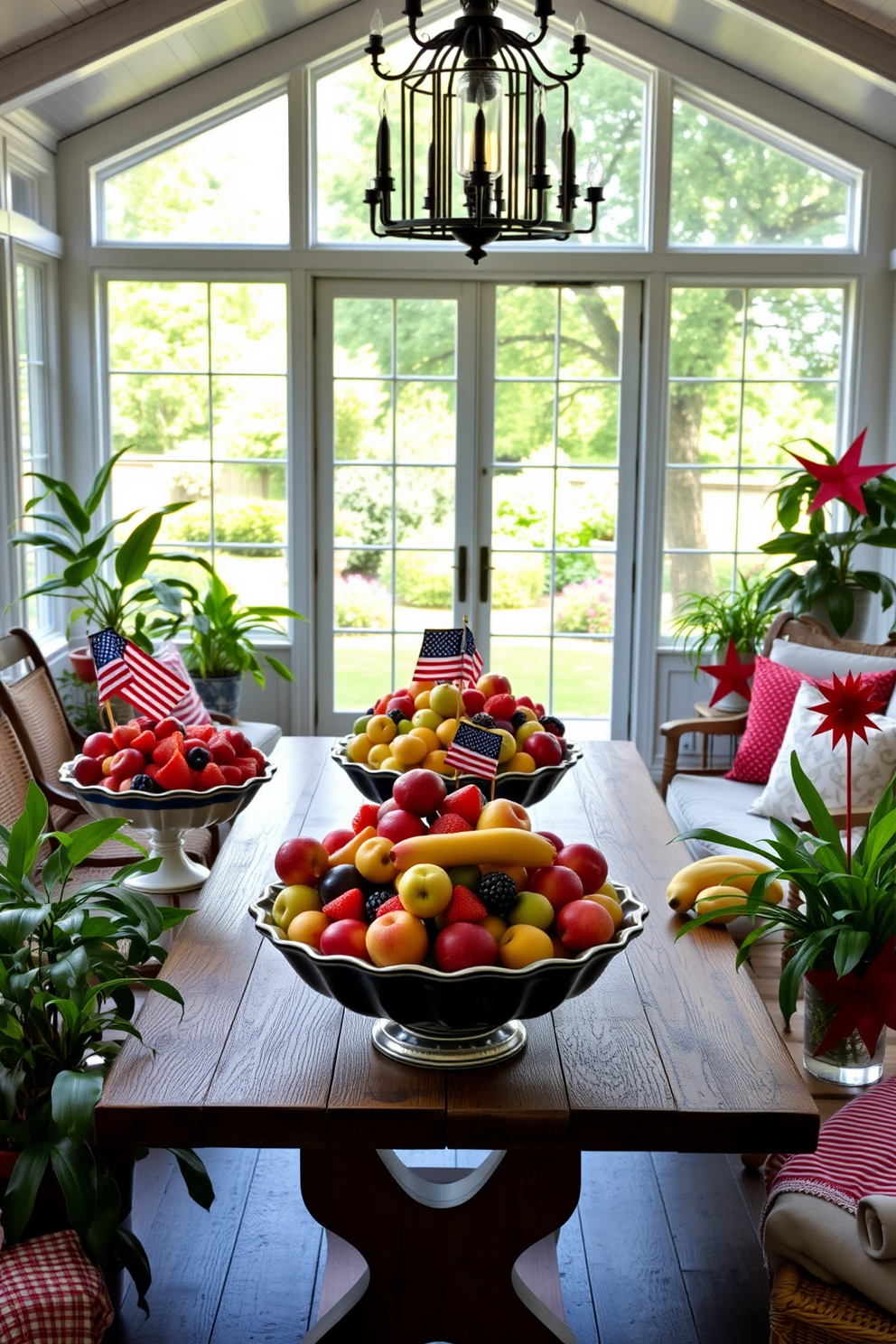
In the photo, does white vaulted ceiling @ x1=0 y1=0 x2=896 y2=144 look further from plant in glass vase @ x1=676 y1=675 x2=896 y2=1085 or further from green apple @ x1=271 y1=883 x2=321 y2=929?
green apple @ x1=271 y1=883 x2=321 y2=929

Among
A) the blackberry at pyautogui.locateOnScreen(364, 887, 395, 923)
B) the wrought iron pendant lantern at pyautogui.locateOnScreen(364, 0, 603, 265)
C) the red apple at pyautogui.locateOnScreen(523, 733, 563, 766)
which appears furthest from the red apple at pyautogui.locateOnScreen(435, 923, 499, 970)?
the wrought iron pendant lantern at pyautogui.locateOnScreen(364, 0, 603, 265)

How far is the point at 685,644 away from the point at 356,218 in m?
2.23

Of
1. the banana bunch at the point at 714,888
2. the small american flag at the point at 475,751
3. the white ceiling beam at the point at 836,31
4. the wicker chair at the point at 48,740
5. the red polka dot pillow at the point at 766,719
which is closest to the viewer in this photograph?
the small american flag at the point at 475,751

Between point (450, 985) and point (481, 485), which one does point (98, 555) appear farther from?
point (450, 985)

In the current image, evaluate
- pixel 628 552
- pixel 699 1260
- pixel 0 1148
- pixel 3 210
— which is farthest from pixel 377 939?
pixel 628 552

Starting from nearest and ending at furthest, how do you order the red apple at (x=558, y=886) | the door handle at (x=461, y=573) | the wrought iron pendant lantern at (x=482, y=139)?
1. the red apple at (x=558, y=886)
2. the wrought iron pendant lantern at (x=482, y=139)
3. the door handle at (x=461, y=573)

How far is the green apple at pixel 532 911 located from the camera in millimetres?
1572

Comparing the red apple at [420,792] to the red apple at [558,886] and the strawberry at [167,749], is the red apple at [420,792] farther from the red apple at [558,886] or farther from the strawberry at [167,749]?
the strawberry at [167,749]

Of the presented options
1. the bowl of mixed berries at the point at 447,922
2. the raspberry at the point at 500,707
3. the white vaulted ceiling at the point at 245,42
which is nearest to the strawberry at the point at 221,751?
the raspberry at the point at 500,707

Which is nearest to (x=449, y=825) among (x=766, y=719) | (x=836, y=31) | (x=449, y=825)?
(x=449, y=825)

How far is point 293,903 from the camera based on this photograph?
1.68 metres

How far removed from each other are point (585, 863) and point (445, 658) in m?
1.03

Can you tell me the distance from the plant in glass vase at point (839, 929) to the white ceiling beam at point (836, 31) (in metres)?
3.05

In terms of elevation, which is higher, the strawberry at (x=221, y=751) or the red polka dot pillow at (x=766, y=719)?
the strawberry at (x=221, y=751)
